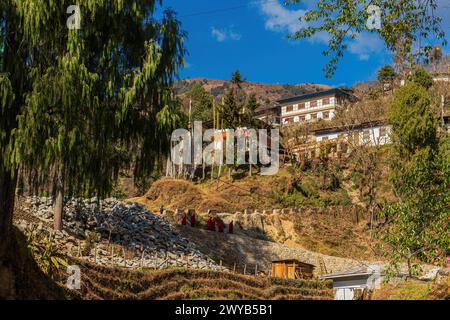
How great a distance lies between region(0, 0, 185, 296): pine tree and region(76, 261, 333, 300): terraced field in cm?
895

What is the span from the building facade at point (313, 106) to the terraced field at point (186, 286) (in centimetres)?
5027

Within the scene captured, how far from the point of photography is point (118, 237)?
30.2 metres

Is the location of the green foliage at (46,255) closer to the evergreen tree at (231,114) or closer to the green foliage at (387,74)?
the evergreen tree at (231,114)

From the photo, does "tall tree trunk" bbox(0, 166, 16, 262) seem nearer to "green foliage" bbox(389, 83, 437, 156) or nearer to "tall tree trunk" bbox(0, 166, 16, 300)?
"tall tree trunk" bbox(0, 166, 16, 300)

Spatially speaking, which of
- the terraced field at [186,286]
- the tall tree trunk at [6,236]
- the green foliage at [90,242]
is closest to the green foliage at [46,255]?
the terraced field at [186,286]

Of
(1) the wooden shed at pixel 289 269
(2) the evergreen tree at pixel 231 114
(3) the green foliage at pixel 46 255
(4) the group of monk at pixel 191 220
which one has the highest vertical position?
(2) the evergreen tree at pixel 231 114

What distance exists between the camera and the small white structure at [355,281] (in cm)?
2552

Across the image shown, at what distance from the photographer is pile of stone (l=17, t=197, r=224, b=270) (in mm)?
26241

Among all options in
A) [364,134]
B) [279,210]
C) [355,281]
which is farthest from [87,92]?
[364,134]

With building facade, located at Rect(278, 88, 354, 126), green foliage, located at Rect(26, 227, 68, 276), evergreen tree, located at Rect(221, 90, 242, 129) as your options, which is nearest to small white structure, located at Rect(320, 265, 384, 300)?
green foliage, located at Rect(26, 227, 68, 276)
